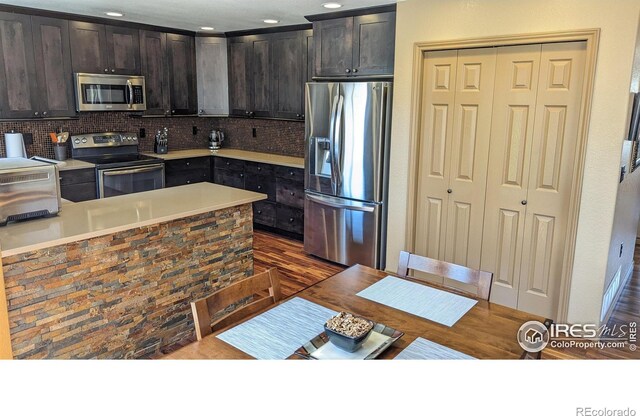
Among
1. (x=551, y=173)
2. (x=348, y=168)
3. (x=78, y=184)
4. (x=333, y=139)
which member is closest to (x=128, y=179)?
(x=78, y=184)

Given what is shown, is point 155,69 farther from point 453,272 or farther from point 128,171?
point 453,272

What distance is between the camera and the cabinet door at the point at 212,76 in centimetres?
570

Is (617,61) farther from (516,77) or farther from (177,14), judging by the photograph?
(177,14)

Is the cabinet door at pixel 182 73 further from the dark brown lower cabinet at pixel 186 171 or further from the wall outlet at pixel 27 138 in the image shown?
the wall outlet at pixel 27 138

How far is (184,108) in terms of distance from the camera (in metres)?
5.63

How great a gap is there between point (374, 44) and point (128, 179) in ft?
9.55

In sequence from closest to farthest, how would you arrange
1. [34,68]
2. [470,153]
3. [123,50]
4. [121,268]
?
[121,268] → [470,153] → [34,68] → [123,50]

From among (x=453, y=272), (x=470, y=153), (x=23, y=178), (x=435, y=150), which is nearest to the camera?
(x=453, y=272)

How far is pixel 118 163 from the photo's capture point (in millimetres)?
4777

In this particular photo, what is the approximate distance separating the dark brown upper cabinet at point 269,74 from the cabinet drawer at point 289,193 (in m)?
0.76

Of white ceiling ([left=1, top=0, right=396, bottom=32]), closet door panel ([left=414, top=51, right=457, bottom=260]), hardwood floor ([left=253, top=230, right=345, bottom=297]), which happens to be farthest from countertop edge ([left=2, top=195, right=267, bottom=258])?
white ceiling ([left=1, top=0, right=396, bottom=32])

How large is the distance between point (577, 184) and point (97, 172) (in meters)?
4.28

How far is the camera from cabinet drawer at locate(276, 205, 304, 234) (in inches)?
199

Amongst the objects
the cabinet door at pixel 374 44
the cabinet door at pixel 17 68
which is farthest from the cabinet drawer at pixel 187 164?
the cabinet door at pixel 374 44
